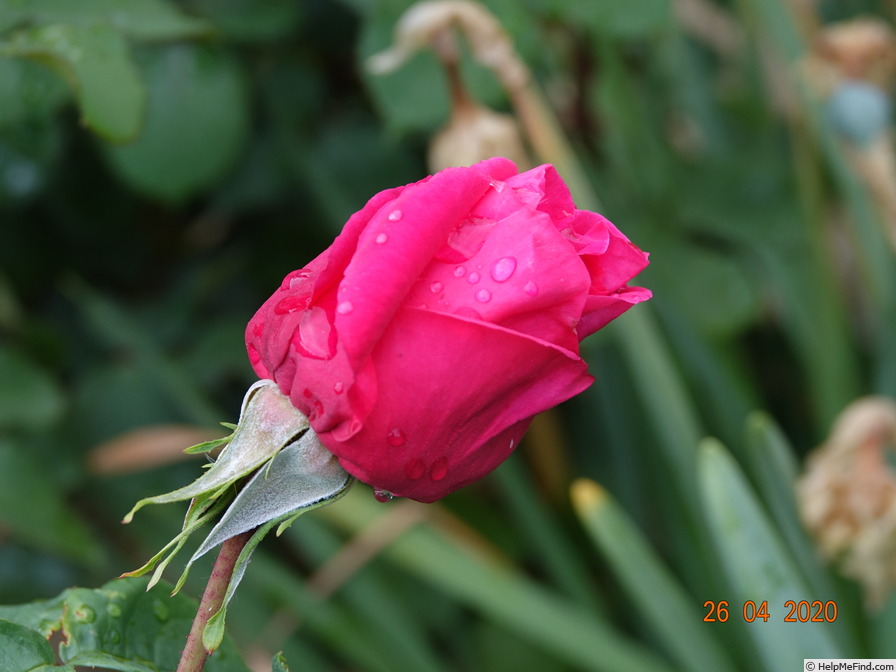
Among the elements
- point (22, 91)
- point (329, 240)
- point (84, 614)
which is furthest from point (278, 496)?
point (329, 240)

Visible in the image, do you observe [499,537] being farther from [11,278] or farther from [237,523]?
[237,523]

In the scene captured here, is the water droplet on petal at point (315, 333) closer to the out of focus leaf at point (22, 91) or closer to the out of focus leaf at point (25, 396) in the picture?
the out of focus leaf at point (22, 91)

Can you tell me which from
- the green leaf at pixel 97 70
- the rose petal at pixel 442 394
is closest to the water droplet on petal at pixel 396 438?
the rose petal at pixel 442 394

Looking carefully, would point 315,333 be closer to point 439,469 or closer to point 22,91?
point 439,469

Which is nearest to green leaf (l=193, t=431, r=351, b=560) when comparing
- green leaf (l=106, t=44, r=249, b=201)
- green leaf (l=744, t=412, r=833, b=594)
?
green leaf (l=744, t=412, r=833, b=594)

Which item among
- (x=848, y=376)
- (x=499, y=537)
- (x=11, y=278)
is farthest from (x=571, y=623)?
(x=11, y=278)

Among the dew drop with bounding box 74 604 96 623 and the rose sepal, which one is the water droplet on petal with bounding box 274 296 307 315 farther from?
the dew drop with bounding box 74 604 96 623
